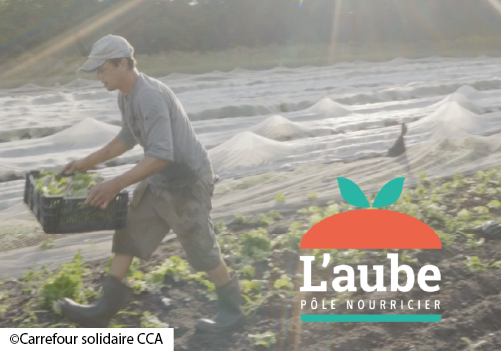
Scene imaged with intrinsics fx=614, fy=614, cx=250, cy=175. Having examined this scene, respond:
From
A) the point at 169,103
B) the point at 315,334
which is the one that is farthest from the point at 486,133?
the point at 169,103

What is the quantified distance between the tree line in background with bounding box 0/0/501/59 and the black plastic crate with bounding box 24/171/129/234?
414 inches

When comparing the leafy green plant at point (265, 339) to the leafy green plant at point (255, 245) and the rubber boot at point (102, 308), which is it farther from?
the leafy green plant at point (255, 245)

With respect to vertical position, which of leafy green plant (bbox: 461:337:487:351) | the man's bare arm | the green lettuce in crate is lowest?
leafy green plant (bbox: 461:337:487:351)

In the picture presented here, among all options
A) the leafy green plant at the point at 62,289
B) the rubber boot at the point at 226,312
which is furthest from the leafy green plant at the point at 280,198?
the leafy green plant at the point at 62,289

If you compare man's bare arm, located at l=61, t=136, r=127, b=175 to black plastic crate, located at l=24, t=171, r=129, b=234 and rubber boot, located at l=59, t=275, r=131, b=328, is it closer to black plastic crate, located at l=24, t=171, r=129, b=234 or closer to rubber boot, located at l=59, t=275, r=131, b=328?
black plastic crate, located at l=24, t=171, r=129, b=234

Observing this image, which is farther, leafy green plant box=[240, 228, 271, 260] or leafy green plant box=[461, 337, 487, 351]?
leafy green plant box=[240, 228, 271, 260]

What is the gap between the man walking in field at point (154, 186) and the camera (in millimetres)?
2559

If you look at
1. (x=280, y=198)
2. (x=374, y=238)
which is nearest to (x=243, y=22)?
(x=280, y=198)

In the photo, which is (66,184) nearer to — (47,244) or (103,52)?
Answer: (103,52)

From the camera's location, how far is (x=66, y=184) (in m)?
2.86

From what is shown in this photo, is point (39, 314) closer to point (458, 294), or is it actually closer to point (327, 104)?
point (458, 294)

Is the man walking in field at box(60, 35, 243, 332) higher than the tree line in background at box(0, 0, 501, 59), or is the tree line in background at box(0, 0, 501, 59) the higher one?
the tree line in background at box(0, 0, 501, 59)

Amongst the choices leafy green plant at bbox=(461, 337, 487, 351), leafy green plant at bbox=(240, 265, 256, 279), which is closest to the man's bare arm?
leafy green plant at bbox=(240, 265, 256, 279)

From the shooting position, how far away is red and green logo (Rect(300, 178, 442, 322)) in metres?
3.05
